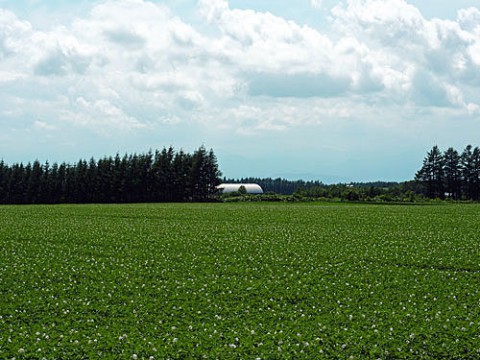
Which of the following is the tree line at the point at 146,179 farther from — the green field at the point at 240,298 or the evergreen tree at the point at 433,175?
the green field at the point at 240,298

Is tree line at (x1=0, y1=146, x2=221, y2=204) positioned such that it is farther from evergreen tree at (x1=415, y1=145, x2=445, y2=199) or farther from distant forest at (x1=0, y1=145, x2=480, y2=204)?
evergreen tree at (x1=415, y1=145, x2=445, y2=199)

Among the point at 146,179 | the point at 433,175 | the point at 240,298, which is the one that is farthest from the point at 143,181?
the point at 240,298

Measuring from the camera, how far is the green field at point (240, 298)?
1151 cm

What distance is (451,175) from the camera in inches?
4277

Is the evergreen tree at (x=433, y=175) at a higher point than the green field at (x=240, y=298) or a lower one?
higher

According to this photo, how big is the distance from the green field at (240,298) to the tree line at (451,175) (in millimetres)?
86399

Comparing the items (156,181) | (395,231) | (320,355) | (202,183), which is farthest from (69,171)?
(320,355)

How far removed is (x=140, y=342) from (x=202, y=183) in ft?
293

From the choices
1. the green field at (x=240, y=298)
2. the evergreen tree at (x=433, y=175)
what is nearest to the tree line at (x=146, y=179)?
the evergreen tree at (x=433, y=175)

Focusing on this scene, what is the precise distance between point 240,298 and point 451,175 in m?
105

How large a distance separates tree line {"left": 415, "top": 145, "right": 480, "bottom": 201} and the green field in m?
86.4

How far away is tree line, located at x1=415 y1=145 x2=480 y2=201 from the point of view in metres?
106

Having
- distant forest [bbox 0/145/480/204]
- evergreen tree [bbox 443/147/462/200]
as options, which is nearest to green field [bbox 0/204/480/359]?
distant forest [bbox 0/145/480/204]

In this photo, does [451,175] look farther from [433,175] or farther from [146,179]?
[146,179]
